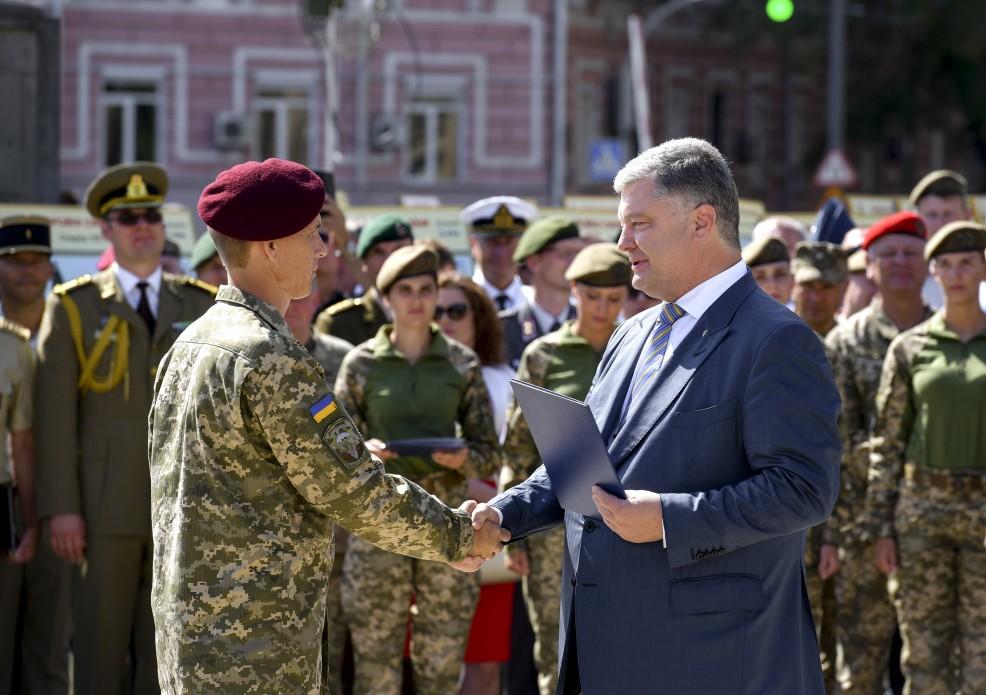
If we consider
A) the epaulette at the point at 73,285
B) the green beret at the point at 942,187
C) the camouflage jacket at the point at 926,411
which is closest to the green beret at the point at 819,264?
the camouflage jacket at the point at 926,411

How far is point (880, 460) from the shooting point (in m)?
6.97

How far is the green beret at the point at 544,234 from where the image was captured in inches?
331

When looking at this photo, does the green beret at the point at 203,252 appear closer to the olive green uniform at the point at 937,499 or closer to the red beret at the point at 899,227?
the red beret at the point at 899,227

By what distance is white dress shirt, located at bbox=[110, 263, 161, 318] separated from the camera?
686 centimetres

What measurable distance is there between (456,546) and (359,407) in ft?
7.97

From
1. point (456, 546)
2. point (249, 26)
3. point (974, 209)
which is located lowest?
point (456, 546)

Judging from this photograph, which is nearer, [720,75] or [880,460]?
[880,460]

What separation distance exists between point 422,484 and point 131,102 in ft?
85.0

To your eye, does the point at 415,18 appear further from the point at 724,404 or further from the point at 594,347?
the point at 724,404

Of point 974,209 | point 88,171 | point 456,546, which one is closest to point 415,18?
point 88,171

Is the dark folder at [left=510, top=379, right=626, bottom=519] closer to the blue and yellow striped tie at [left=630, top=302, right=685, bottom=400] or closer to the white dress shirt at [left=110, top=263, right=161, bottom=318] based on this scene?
the blue and yellow striped tie at [left=630, top=302, right=685, bottom=400]

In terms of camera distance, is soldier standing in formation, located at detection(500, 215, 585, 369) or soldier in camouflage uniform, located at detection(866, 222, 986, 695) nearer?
soldier in camouflage uniform, located at detection(866, 222, 986, 695)

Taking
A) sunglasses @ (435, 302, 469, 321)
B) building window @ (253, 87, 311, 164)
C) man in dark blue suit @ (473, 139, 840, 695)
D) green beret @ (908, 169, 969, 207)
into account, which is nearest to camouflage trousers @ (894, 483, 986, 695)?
sunglasses @ (435, 302, 469, 321)

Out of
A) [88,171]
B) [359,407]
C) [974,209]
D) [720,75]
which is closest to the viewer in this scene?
[359,407]
